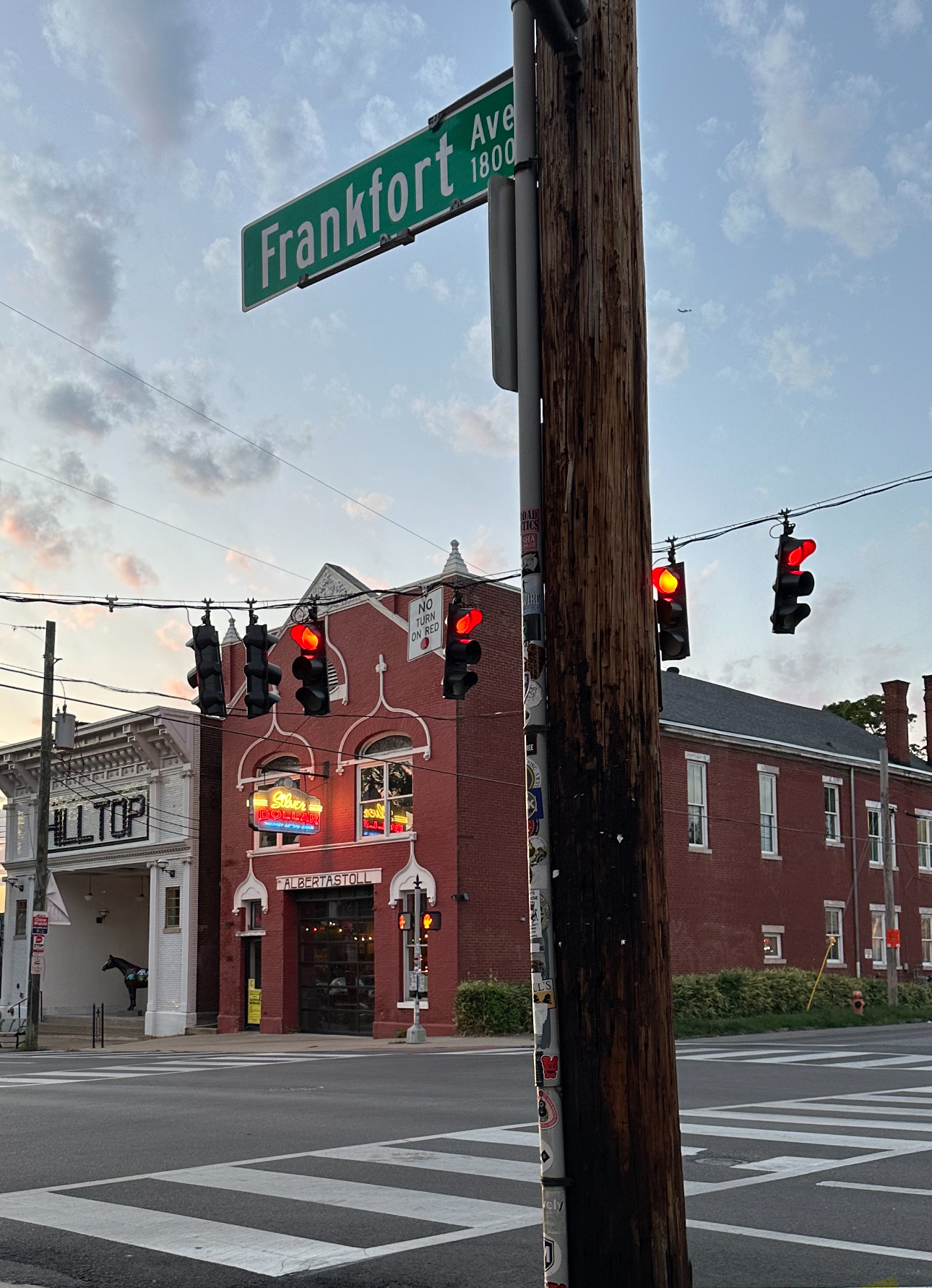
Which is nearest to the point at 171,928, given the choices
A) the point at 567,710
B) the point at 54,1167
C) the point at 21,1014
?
the point at 21,1014

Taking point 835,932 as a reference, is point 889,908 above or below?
above

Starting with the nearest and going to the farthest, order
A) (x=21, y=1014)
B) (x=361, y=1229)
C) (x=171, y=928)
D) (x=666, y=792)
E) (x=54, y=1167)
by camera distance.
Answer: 1. (x=361, y=1229)
2. (x=54, y=1167)
3. (x=666, y=792)
4. (x=171, y=928)
5. (x=21, y=1014)

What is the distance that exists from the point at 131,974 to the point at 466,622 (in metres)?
30.0

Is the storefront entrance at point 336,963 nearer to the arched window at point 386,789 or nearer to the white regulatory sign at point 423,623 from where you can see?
the arched window at point 386,789

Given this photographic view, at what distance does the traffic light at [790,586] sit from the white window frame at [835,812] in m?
26.6

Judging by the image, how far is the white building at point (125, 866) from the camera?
123 feet

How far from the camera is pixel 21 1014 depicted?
4212cm

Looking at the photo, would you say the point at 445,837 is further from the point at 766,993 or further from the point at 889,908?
the point at 889,908

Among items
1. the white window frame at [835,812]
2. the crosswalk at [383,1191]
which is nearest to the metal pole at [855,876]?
the white window frame at [835,812]

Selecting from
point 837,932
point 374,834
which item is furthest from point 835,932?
point 374,834

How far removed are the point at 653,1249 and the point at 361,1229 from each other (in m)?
4.07

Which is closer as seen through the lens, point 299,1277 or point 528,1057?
point 299,1277

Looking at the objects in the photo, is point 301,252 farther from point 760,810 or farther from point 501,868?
point 760,810

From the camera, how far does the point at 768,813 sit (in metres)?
39.3
